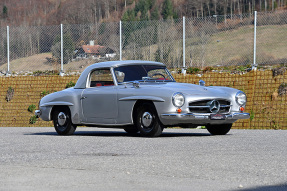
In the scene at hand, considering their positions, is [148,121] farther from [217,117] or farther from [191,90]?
[217,117]

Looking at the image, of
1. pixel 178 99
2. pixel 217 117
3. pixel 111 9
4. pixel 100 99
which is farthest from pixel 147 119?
pixel 111 9

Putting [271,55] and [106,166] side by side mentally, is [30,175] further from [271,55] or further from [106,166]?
[271,55]

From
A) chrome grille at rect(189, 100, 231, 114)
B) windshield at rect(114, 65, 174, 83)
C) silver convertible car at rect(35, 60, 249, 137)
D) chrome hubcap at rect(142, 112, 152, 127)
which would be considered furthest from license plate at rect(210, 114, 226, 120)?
windshield at rect(114, 65, 174, 83)

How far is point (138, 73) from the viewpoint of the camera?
11766 mm

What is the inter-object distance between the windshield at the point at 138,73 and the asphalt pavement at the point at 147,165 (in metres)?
1.91

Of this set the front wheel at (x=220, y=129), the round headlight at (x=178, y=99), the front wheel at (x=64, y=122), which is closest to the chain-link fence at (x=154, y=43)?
the front wheel at (x=220, y=129)

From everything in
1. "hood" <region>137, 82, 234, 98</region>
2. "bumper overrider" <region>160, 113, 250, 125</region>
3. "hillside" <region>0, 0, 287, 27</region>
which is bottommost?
"bumper overrider" <region>160, 113, 250, 125</region>

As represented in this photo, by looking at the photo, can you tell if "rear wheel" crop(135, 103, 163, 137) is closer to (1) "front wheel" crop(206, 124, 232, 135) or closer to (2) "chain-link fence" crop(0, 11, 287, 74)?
(1) "front wheel" crop(206, 124, 232, 135)

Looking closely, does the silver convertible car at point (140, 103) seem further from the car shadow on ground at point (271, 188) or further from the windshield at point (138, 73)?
the car shadow on ground at point (271, 188)

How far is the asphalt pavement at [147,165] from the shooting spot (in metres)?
5.64

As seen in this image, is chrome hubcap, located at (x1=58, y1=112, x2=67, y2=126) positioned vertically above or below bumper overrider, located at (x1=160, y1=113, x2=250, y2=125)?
below

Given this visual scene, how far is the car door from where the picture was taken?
37.1 ft

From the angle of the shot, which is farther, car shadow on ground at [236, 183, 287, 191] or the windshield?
the windshield

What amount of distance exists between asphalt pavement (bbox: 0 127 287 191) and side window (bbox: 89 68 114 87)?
2.02 metres
